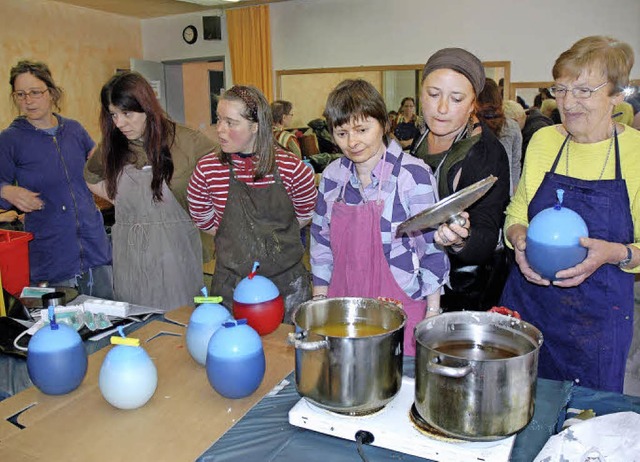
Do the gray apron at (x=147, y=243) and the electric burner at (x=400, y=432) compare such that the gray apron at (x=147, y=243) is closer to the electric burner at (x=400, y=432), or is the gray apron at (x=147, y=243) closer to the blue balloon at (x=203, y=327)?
the blue balloon at (x=203, y=327)

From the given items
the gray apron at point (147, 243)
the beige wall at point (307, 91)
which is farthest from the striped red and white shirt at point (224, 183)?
the beige wall at point (307, 91)

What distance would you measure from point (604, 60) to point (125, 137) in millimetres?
1759

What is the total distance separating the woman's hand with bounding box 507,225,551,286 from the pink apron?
0.32 m

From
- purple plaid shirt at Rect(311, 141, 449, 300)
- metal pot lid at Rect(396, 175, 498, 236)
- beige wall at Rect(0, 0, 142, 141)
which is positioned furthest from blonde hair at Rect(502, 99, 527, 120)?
beige wall at Rect(0, 0, 142, 141)

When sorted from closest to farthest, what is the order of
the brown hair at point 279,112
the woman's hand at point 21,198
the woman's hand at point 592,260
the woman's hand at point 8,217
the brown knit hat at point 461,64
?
the woman's hand at point 592,260 < the brown knit hat at point 461,64 < the woman's hand at point 21,198 < the woman's hand at point 8,217 < the brown hair at point 279,112

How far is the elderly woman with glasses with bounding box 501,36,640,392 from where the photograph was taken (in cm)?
147

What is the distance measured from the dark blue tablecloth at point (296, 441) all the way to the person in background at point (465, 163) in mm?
512

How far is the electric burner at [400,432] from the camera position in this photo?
97cm

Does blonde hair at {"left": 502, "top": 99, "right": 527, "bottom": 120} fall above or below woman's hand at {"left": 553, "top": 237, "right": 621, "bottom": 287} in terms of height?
above

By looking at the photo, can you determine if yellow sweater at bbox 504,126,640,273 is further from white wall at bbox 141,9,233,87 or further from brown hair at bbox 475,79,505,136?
white wall at bbox 141,9,233,87

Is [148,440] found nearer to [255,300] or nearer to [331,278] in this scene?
[255,300]

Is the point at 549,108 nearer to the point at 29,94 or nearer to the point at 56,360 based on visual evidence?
the point at 29,94

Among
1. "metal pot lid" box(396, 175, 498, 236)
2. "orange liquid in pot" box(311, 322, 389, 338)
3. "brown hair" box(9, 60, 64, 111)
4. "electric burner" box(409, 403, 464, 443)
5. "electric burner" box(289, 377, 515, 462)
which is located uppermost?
"brown hair" box(9, 60, 64, 111)

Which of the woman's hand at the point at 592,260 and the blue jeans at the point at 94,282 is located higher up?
the woman's hand at the point at 592,260
